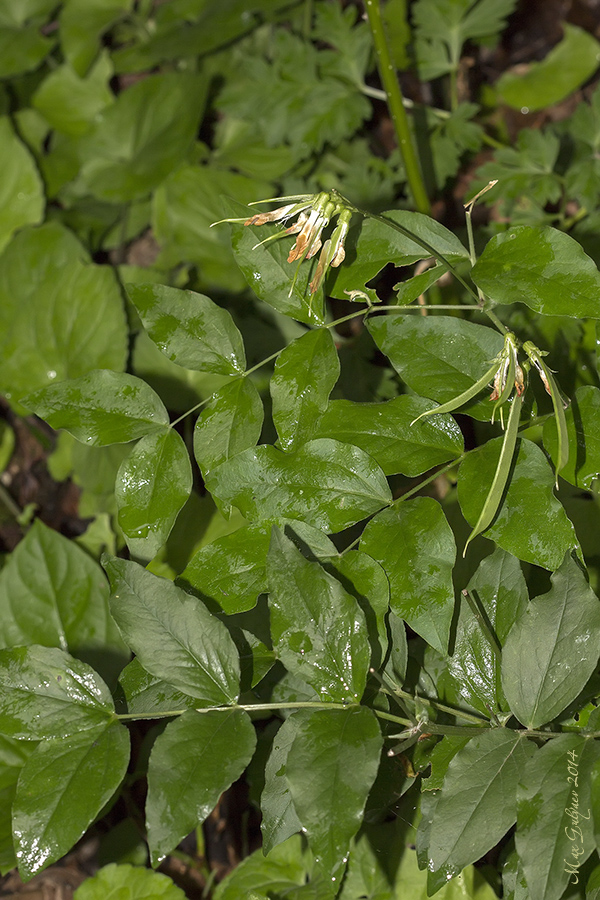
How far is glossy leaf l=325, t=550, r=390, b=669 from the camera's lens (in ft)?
2.92

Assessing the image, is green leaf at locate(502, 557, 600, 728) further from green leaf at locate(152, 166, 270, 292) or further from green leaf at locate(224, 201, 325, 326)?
green leaf at locate(152, 166, 270, 292)

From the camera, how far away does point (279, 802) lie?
0.90 meters

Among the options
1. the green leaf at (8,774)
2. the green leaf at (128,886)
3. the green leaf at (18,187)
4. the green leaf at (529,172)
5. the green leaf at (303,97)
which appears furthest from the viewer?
the green leaf at (18,187)

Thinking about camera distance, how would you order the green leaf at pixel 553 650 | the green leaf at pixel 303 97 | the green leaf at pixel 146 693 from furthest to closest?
the green leaf at pixel 303 97, the green leaf at pixel 146 693, the green leaf at pixel 553 650

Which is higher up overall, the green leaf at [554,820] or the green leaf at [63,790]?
the green leaf at [63,790]

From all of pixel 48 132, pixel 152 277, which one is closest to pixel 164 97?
pixel 48 132

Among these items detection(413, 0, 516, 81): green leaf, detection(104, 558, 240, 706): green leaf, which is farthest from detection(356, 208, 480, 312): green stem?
detection(413, 0, 516, 81): green leaf

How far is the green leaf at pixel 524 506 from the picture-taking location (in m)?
0.86

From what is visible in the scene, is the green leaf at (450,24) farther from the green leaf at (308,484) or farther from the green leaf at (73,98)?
the green leaf at (308,484)

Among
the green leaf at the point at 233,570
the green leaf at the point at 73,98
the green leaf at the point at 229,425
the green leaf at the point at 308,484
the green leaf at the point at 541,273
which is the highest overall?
the green leaf at the point at 73,98

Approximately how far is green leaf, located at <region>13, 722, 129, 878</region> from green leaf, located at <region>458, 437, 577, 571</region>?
519mm

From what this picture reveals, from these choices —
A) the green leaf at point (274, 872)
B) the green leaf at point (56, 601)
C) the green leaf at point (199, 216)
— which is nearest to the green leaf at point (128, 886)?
the green leaf at point (274, 872)

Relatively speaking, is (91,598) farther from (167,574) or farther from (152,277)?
(152,277)

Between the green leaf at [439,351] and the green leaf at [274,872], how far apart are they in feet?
2.94
